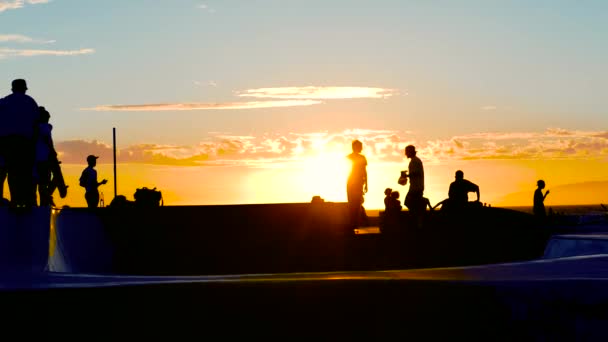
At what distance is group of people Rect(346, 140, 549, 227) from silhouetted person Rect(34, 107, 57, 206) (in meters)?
5.42

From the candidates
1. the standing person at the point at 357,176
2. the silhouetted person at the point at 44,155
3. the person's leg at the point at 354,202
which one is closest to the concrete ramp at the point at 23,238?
the silhouetted person at the point at 44,155

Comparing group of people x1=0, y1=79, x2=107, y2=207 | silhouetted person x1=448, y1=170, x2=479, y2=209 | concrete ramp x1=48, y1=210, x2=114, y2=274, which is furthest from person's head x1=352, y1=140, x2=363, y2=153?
group of people x1=0, y1=79, x2=107, y2=207

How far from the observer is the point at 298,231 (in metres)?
23.7

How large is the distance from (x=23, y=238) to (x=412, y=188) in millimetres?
9339

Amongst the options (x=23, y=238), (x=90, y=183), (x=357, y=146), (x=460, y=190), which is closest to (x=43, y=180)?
(x=23, y=238)

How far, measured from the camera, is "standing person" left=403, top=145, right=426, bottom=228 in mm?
19750

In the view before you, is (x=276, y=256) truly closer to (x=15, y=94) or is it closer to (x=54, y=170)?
(x=54, y=170)

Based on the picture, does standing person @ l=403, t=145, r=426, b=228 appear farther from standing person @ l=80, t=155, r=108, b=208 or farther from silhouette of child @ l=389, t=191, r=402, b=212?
standing person @ l=80, t=155, r=108, b=208

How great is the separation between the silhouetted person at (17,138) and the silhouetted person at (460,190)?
34.4 ft

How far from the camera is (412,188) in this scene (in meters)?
20.1

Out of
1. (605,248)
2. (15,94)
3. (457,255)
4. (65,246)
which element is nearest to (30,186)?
(15,94)

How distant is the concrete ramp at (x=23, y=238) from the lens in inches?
471

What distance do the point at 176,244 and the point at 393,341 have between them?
16.3 m

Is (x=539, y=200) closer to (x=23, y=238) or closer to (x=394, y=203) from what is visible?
(x=394, y=203)
